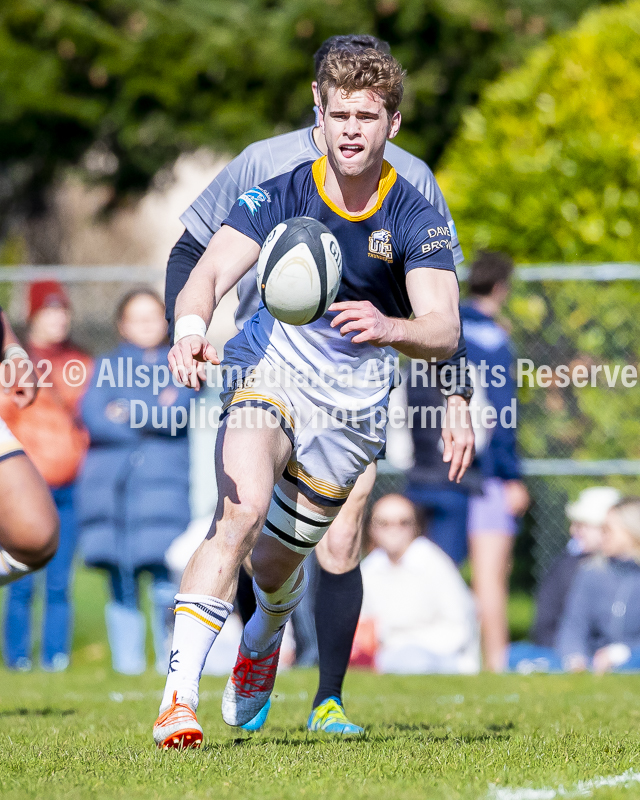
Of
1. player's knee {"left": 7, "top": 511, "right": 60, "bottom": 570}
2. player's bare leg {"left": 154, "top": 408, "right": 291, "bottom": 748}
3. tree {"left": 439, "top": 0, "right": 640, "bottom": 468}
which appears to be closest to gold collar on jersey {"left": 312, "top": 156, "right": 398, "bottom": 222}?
player's bare leg {"left": 154, "top": 408, "right": 291, "bottom": 748}

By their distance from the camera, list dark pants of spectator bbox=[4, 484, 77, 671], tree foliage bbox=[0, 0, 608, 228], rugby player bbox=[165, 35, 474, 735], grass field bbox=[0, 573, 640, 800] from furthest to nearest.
Result: tree foliage bbox=[0, 0, 608, 228]
dark pants of spectator bbox=[4, 484, 77, 671]
rugby player bbox=[165, 35, 474, 735]
grass field bbox=[0, 573, 640, 800]

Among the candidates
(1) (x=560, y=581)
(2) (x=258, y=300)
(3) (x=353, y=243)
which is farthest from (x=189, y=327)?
(1) (x=560, y=581)

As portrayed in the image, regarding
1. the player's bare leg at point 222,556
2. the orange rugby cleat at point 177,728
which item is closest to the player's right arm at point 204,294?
the player's bare leg at point 222,556

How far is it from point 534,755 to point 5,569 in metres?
2.08

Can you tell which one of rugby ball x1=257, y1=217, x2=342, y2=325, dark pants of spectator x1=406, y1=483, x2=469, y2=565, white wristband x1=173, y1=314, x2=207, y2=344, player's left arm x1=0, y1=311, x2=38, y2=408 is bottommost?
dark pants of spectator x1=406, y1=483, x2=469, y2=565

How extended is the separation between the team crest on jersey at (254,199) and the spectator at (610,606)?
4.94m

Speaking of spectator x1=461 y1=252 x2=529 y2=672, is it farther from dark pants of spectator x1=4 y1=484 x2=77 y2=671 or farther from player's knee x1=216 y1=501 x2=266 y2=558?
player's knee x1=216 y1=501 x2=266 y2=558

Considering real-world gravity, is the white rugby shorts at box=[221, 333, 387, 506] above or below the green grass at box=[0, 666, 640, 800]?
above

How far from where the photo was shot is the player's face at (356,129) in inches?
161

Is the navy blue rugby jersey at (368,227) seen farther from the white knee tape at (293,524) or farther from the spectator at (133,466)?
the spectator at (133,466)

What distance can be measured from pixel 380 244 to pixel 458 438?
1004 mm

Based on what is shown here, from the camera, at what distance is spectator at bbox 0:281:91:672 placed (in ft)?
27.9

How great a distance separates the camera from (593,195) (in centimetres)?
966

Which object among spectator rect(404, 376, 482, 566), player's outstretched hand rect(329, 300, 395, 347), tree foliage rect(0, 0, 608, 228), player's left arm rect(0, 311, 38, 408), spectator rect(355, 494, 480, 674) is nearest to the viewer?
player's outstretched hand rect(329, 300, 395, 347)
